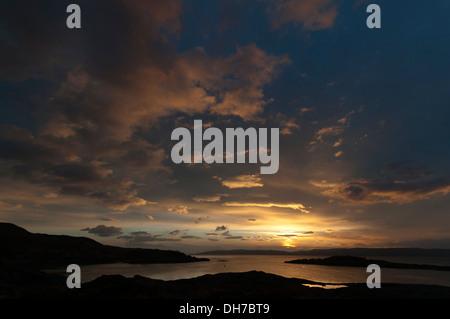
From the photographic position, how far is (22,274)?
195ft

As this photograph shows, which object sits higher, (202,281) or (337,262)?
(202,281)

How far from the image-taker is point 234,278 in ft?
174
